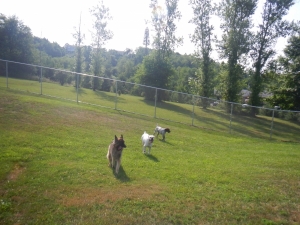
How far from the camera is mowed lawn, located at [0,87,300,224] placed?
209 inches

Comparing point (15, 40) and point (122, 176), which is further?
point (15, 40)

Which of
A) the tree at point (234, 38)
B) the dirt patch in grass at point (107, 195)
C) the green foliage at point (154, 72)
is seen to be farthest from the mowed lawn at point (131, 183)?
the green foliage at point (154, 72)

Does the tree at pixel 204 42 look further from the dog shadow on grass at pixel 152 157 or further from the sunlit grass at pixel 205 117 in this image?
the dog shadow on grass at pixel 152 157

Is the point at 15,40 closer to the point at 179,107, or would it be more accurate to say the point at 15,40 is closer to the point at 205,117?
the point at 179,107

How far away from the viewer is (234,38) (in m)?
32.8

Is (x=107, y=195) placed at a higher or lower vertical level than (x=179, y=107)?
higher

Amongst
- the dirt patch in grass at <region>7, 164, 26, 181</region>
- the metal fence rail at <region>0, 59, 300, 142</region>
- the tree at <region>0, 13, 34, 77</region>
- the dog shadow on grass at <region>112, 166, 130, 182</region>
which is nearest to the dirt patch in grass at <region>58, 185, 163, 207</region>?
the dog shadow on grass at <region>112, 166, 130, 182</region>

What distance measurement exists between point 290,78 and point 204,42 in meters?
13.0

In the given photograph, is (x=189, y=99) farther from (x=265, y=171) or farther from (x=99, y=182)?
(x=99, y=182)

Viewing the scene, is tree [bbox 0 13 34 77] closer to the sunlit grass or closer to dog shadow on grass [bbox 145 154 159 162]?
the sunlit grass

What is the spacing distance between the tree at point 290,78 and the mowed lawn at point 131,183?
25.7m

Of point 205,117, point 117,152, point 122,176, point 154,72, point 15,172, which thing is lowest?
point 205,117

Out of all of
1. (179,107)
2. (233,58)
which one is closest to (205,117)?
(179,107)

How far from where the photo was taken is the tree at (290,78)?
33.3 metres
